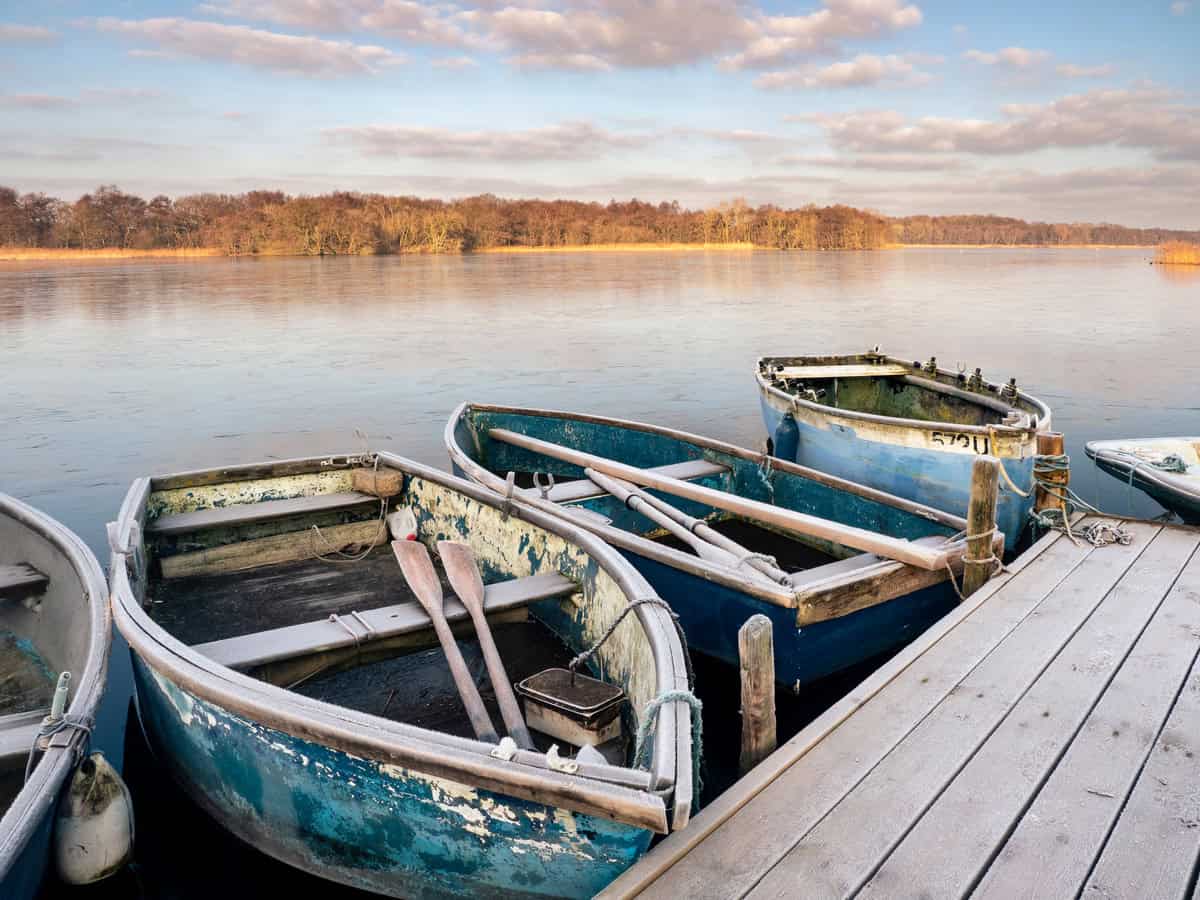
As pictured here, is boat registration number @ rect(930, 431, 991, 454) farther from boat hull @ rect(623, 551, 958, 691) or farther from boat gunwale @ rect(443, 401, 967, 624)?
boat hull @ rect(623, 551, 958, 691)

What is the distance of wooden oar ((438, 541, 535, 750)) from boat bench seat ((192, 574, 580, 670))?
0.32ft

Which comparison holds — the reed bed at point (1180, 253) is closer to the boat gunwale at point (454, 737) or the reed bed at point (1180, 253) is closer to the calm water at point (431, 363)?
the calm water at point (431, 363)

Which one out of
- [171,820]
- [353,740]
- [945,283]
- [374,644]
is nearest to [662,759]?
[353,740]

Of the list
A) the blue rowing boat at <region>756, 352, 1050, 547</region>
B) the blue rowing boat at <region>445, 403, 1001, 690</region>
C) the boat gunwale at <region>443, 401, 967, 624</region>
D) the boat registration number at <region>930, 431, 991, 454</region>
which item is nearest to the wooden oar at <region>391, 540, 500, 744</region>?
the blue rowing boat at <region>445, 403, 1001, 690</region>

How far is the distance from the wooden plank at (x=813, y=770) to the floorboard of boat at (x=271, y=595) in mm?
2779

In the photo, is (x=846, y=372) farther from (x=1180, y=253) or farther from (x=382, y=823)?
(x=1180, y=253)

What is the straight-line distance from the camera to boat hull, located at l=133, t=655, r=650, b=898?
11.5 feet

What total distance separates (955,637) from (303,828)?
3997 millimetres

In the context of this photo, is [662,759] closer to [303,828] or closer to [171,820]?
[303,828]

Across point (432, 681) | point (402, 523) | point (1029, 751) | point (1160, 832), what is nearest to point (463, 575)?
point (432, 681)

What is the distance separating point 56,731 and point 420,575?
Result: 2.09 meters

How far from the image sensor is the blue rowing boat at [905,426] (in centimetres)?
845

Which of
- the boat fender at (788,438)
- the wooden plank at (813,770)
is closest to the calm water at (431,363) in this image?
the wooden plank at (813,770)

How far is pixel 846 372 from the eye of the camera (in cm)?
1248
